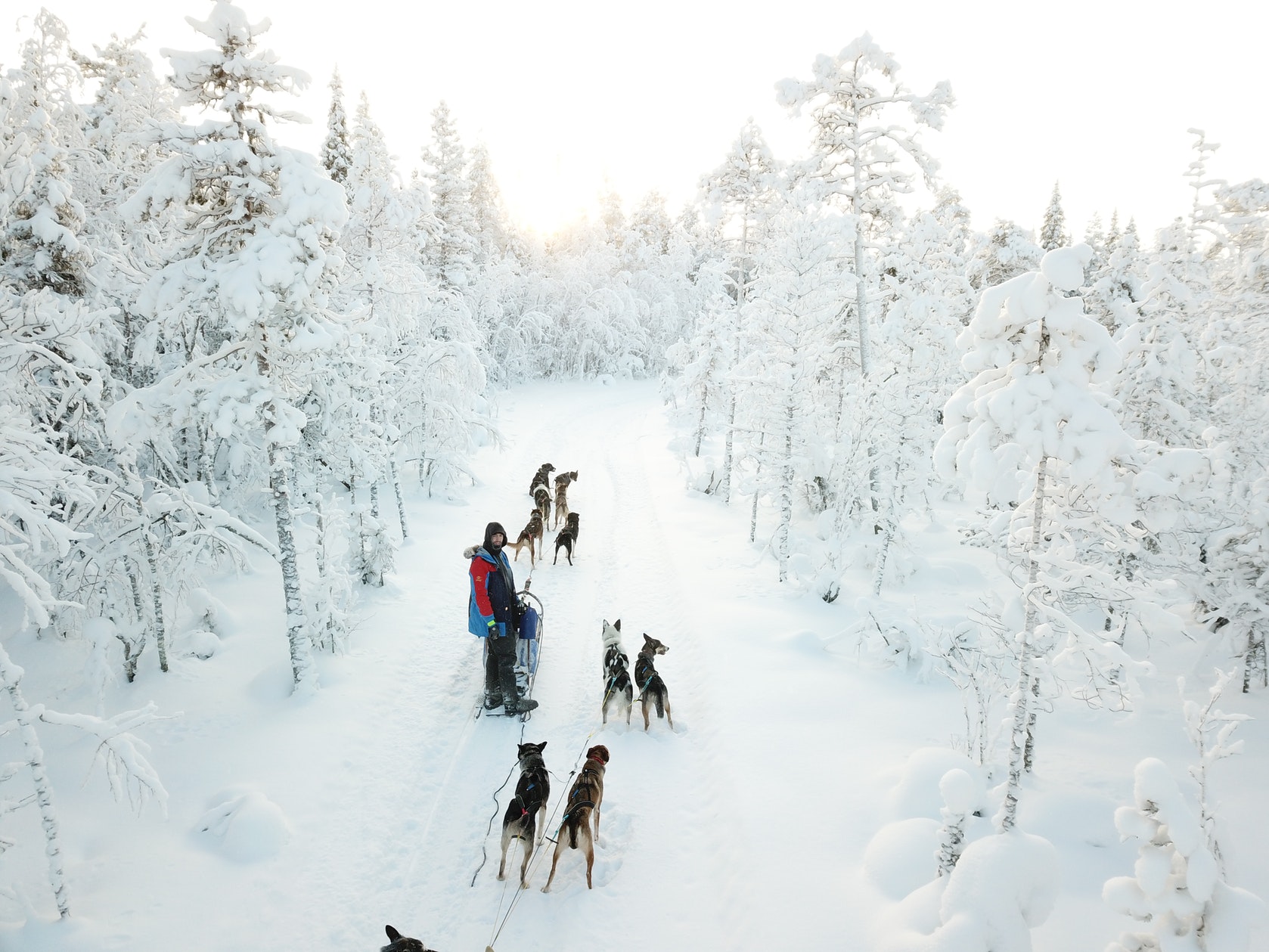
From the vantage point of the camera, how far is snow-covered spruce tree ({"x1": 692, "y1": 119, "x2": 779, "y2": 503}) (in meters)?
19.2

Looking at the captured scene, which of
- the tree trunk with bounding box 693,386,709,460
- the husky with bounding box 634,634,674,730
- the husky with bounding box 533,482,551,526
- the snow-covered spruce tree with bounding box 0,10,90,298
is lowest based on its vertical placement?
the husky with bounding box 634,634,674,730

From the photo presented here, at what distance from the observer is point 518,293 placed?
139 ft

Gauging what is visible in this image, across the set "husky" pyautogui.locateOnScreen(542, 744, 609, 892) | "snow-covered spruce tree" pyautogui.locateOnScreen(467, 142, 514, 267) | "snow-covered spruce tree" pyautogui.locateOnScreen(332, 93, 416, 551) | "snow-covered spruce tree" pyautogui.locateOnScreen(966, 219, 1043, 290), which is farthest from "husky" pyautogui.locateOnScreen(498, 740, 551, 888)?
"snow-covered spruce tree" pyautogui.locateOnScreen(467, 142, 514, 267)

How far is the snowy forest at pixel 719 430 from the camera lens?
480 centimetres

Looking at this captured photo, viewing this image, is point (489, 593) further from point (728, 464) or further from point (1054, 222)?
point (1054, 222)

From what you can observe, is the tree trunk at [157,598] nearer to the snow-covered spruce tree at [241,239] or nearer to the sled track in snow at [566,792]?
the snow-covered spruce tree at [241,239]

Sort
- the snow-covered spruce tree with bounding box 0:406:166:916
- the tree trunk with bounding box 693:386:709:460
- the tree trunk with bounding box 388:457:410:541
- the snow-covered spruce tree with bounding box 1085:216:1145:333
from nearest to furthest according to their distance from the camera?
the snow-covered spruce tree with bounding box 0:406:166:916, the tree trunk with bounding box 388:457:410:541, the snow-covered spruce tree with bounding box 1085:216:1145:333, the tree trunk with bounding box 693:386:709:460

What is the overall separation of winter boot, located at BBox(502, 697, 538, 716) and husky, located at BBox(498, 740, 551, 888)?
213 cm

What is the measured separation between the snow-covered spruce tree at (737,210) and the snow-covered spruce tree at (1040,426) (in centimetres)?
1258

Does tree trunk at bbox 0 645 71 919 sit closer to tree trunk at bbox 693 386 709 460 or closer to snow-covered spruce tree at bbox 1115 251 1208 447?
snow-covered spruce tree at bbox 1115 251 1208 447

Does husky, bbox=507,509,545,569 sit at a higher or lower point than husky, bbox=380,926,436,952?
higher

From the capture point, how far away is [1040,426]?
15.4ft

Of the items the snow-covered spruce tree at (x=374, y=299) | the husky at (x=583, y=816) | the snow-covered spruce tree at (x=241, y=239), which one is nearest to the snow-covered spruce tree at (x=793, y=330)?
the snow-covered spruce tree at (x=374, y=299)

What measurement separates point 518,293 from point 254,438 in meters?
30.2
